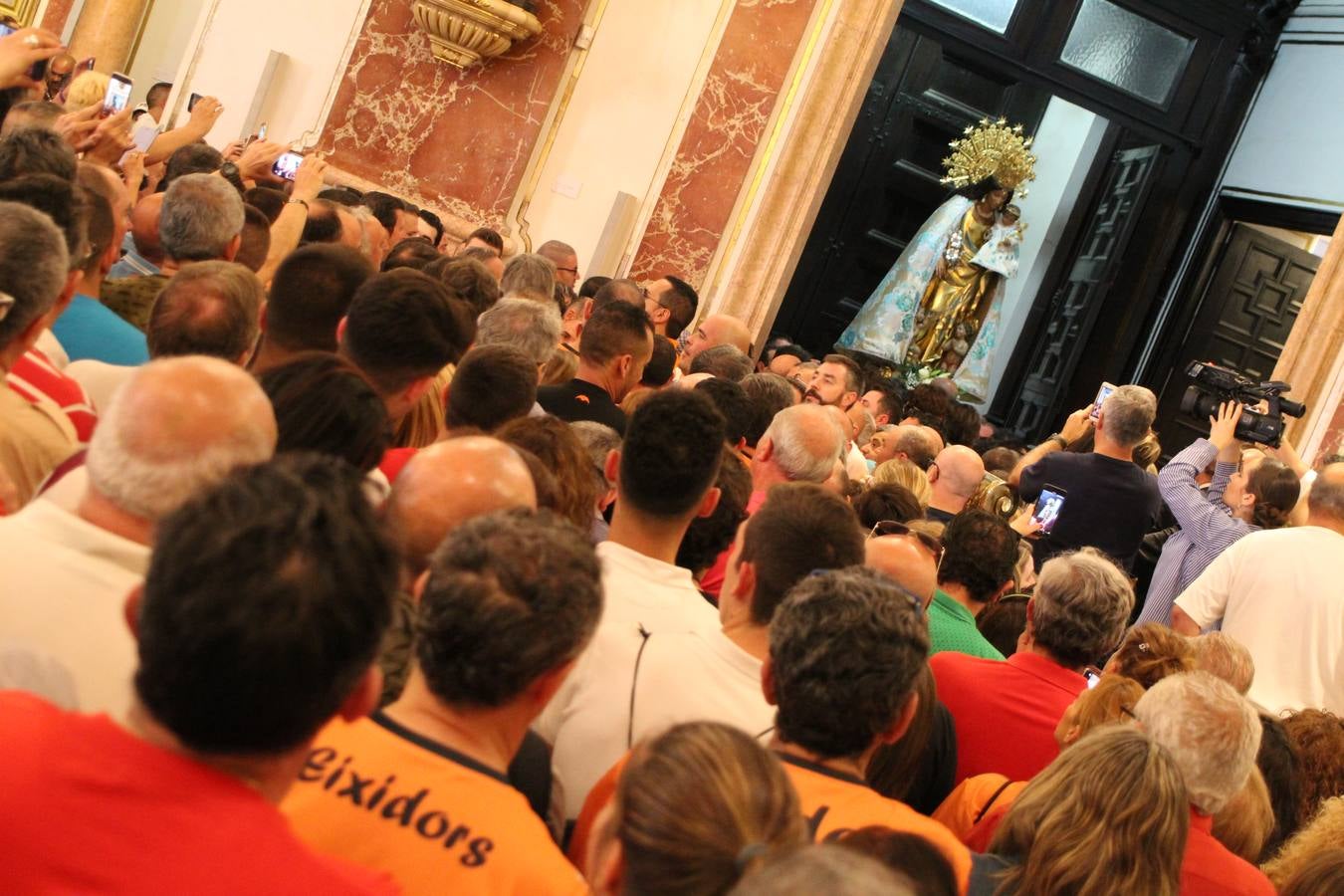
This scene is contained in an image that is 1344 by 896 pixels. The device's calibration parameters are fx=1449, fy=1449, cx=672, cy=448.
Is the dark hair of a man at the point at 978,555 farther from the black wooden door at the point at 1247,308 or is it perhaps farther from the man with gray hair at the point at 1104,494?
the black wooden door at the point at 1247,308

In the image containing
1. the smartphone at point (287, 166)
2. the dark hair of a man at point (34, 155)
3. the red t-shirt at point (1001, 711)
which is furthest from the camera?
the smartphone at point (287, 166)

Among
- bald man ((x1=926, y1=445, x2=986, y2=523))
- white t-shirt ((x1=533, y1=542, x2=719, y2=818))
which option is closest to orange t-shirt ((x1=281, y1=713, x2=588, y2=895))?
white t-shirt ((x1=533, y1=542, x2=719, y2=818))

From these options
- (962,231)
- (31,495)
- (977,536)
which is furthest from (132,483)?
(962,231)

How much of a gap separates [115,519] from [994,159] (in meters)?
9.12

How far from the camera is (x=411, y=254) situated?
508 cm

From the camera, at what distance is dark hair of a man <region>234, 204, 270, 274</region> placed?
13.6 feet

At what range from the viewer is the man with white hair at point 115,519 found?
1.61m

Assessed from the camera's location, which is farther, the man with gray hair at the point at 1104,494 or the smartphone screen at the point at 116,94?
the smartphone screen at the point at 116,94

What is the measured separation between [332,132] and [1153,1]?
19.8 ft

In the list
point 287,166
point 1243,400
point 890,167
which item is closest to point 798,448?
point 1243,400

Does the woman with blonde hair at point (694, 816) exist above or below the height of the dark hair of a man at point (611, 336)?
below

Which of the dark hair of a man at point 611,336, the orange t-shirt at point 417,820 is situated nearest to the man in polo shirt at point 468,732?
the orange t-shirt at point 417,820

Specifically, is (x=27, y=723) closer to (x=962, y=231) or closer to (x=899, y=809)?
(x=899, y=809)

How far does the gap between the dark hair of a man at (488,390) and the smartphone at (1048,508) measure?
2.84 m
